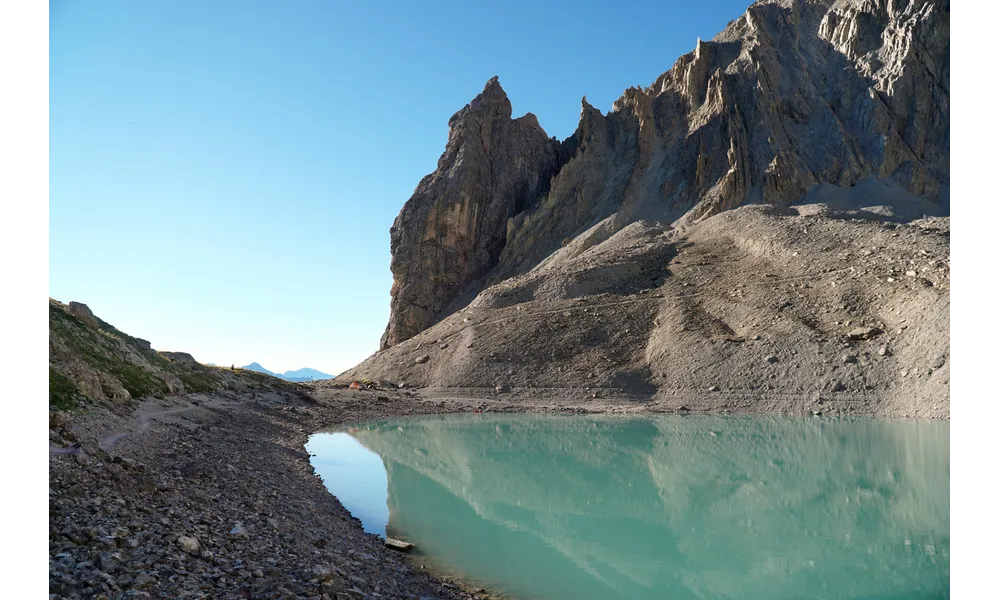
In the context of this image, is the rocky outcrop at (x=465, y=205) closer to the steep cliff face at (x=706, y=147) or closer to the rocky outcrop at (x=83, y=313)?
the steep cliff face at (x=706, y=147)

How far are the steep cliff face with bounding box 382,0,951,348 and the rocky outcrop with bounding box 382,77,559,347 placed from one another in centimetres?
24

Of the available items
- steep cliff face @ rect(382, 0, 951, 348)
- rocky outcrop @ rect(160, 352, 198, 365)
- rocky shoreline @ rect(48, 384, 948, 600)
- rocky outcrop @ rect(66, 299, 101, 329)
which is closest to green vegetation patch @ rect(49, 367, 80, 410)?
rocky shoreline @ rect(48, 384, 948, 600)

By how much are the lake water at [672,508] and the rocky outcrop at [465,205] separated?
212 ft

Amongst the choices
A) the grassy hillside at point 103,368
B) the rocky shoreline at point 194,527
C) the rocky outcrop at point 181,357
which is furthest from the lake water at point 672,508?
the rocky outcrop at point 181,357

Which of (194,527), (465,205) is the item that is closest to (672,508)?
(194,527)

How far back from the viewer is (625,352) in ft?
188

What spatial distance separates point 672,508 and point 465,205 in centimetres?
8967

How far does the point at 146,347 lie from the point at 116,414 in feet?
62.5

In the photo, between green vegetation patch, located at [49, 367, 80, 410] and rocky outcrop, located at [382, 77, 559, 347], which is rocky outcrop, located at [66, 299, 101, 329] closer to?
green vegetation patch, located at [49, 367, 80, 410]

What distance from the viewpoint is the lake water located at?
12773mm

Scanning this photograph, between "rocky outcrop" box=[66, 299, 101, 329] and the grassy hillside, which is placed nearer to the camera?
the grassy hillside

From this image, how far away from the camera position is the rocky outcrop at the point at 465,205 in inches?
3910
